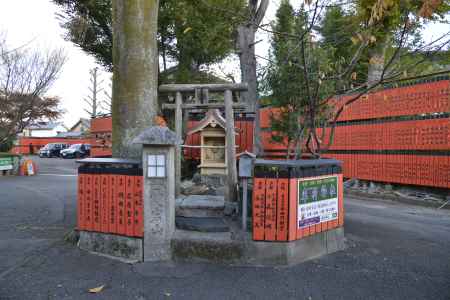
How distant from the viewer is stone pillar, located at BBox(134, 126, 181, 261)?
4.30m

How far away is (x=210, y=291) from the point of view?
3477 millimetres

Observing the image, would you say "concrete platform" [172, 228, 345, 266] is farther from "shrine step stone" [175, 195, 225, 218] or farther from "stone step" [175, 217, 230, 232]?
"shrine step stone" [175, 195, 225, 218]

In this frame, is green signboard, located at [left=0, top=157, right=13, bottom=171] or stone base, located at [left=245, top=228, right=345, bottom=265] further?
green signboard, located at [left=0, top=157, right=13, bottom=171]

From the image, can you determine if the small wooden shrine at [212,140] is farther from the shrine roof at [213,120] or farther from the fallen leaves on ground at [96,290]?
the fallen leaves on ground at [96,290]

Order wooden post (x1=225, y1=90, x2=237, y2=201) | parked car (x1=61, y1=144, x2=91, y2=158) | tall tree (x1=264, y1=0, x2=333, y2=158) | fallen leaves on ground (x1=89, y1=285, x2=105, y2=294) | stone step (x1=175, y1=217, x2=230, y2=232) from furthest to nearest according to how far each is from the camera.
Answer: parked car (x1=61, y1=144, x2=91, y2=158) → tall tree (x1=264, y1=0, x2=333, y2=158) → wooden post (x1=225, y1=90, x2=237, y2=201) → stone step (x1=175, y1=217, x2=230, y2=232) → fallen leaves on ground (x1=89, y1=285, x2=105, y2=294)

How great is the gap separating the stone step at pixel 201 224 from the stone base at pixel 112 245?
69 cm

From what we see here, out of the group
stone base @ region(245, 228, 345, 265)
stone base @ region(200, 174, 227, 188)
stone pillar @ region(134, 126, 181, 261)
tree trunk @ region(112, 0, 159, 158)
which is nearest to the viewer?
stone base @ region(245, 228, 345, 265)

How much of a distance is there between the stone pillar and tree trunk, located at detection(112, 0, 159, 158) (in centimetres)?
92

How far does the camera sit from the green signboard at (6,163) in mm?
16203

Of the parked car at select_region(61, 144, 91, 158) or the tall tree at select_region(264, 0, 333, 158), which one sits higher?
the tall tree at select_region(264, 0, 333, 158)

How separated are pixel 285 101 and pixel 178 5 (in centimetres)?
588

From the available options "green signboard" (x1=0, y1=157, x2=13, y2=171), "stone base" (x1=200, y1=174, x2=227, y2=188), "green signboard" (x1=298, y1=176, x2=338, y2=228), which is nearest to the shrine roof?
"stone base" (x1=200, y1=174, x2=227, y2=188)

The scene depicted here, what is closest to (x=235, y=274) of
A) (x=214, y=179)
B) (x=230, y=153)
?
(x=230, y=153)

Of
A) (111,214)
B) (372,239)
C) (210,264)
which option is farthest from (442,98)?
(111,214)
